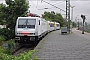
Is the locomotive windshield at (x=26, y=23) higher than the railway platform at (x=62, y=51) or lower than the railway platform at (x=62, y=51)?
higher

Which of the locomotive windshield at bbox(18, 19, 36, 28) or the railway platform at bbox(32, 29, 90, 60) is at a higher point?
the locomotive windshield at bbox(18, 19, 36, 28)

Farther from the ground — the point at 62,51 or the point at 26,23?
the point at 26,23

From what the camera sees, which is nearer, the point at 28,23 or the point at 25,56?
the point at 25,56

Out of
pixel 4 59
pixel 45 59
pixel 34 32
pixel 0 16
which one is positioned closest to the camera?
pixel 4 59

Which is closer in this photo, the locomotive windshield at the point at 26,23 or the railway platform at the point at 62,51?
the railway platform at the point at 62,51

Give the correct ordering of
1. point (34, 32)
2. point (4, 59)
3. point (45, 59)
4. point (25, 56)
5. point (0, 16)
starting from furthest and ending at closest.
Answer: point (0, 16)
point (34, 32)
point (45, 59)
point (25, 56)
point (4, 59)

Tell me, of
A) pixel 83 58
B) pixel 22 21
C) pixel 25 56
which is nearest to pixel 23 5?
pixel 22 21

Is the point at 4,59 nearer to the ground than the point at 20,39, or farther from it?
farther from it

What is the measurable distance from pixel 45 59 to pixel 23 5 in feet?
55.2

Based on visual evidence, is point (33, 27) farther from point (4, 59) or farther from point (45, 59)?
point (4, 59)

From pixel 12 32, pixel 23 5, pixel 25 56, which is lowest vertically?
pixel 12 32

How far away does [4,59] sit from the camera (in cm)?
535

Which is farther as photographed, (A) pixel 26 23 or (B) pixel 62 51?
(A) pixel 26 23

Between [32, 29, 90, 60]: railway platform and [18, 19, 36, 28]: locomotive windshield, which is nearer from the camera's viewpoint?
[32, 29, 90, 60]: railway platform
